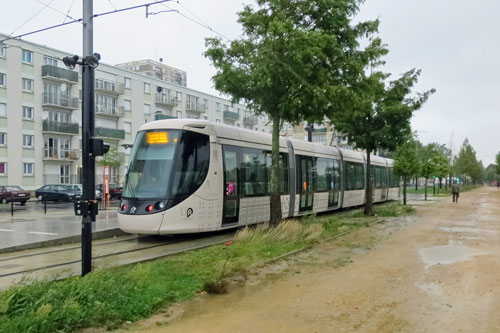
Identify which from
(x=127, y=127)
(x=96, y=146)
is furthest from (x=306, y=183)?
(x=127, y=127)

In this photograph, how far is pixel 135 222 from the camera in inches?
448

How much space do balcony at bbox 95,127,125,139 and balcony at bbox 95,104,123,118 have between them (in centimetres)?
181

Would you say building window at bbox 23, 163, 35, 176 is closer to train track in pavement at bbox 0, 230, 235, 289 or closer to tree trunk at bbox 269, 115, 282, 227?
train track in pavement at bbox 0, 230, 235, 289

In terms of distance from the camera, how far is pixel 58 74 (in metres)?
48.0

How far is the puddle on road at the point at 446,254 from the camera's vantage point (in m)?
9.51

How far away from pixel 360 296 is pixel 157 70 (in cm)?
7504

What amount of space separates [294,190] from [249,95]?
5.02 metres

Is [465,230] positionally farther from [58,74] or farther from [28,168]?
[58,74]

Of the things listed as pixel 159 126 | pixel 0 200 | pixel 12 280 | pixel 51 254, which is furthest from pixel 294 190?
pixel 0 200

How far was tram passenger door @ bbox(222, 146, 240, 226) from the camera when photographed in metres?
12.9

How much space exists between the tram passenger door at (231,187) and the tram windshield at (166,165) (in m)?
0.91

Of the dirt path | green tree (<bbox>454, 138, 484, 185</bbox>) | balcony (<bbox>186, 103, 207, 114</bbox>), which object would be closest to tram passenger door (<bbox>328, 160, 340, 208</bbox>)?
the dirt path

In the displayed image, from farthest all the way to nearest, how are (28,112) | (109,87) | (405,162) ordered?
(109,87) < (28,112) < (405,162)

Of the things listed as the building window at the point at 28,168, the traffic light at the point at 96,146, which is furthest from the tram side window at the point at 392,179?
the building window at the point at 28,168
